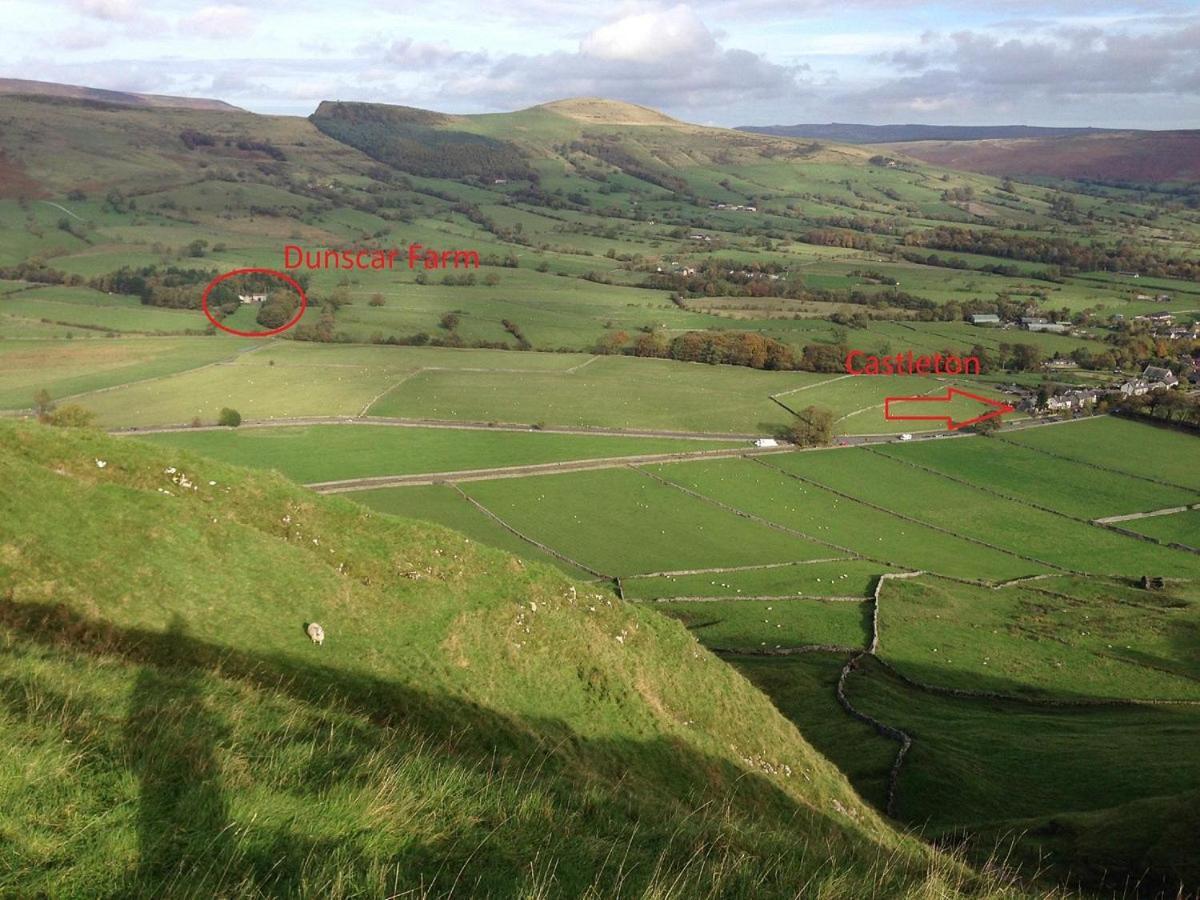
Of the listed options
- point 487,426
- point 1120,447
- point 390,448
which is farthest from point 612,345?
point 1120,447

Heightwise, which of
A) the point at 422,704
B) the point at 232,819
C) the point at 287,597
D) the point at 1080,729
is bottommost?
the point at 1080,729

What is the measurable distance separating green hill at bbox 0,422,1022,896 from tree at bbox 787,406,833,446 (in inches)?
2659

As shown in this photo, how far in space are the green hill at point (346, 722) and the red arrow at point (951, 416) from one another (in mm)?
83539

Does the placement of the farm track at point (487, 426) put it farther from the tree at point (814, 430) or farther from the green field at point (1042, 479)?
the green field at point (1042, 479)

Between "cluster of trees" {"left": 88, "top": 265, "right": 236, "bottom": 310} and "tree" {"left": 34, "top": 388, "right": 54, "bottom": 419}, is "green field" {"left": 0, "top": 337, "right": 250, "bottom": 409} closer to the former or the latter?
"tree" {"left": 34, "top": 388, "right": 54, "bottom": 419}

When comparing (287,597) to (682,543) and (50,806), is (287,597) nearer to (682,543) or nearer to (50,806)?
(50,806)

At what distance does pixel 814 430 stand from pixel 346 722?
8818 centimetres

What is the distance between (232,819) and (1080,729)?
42052 millimetres

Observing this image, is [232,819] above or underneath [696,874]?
above

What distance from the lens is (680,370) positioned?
128m

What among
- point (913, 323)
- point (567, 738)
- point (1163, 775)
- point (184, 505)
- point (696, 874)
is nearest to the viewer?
point (696, 874)

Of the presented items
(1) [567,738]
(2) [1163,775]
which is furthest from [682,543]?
(1) [567,738]

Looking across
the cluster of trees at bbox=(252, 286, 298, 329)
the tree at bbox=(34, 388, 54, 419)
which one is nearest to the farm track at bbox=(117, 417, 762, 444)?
the tree at bbox=(34, 388, 54, 419)

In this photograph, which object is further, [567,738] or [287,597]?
[287,597]
